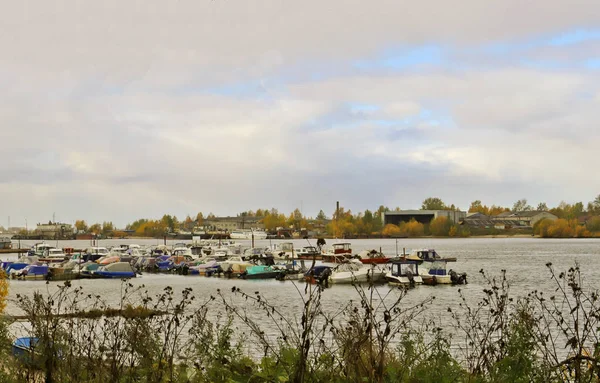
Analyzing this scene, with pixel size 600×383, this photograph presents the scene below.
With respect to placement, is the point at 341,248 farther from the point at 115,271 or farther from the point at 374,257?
the point at 374,257

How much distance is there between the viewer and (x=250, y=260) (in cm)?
8594

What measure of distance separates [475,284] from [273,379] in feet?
193

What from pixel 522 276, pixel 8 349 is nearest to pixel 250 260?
pixel 522 276

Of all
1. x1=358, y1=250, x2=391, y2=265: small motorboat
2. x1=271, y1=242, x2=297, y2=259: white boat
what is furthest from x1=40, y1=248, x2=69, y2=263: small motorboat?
x1=358, y1=250, x2=391, y2=265: small motorboat

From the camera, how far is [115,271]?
74.5m

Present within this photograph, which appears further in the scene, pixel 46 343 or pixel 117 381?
pixel 46 343

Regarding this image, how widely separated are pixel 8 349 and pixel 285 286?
5366 centimetres

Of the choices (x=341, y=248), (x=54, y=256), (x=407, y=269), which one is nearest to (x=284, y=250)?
(x=341, y=248)

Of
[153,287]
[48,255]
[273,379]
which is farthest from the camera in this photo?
[48,255]

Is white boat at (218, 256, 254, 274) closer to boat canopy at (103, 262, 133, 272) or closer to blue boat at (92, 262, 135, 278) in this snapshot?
blue boat at (92, 262, 135, 278)

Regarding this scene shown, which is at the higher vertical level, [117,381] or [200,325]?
[200,325]

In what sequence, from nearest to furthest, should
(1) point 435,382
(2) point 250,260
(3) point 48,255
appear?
(1) point 435,382 < (2) point 250,260 < (3) point 48,255

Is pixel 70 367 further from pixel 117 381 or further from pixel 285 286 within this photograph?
pixel 285 286

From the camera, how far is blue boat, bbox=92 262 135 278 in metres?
73.2
